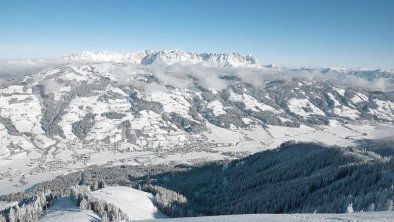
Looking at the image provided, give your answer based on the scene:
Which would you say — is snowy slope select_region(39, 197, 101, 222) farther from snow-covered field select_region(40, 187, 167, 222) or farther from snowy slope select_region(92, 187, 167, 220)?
snowy slope select_region(92, 187, 167, 220)

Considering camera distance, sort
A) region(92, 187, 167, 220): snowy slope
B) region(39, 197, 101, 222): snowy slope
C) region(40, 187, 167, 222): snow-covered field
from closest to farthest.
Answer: region(39, 197, 101, 222): snowy slope, region(40, 187, 167, 222): snow-covered field, region(92, 187, 167, 220): snowy slope

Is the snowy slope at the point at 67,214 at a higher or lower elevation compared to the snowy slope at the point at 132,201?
higher

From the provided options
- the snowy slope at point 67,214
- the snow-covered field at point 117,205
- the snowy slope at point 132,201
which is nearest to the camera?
the snowy slope at point 67,214

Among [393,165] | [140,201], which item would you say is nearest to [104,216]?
[140,201]

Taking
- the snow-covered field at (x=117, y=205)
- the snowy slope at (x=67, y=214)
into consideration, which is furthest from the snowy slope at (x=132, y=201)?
the snowy slope at (x=67, y=214)

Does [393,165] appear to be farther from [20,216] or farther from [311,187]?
[20,216]

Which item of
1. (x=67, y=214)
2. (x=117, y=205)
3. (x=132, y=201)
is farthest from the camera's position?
(x=132, y=201)

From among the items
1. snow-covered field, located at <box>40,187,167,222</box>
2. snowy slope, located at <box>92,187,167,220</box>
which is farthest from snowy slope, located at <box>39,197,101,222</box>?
snowy slope, located at <box>92,187,167,220</box>

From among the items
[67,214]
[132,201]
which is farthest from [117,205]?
[67,214]

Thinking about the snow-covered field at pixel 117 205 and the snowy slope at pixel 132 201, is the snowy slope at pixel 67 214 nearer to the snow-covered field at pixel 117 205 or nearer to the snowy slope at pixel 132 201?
the snow-covered field at pixel 117 205

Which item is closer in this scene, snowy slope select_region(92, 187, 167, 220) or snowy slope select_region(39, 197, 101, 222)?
snowy slope select_region(39, 197, 101, 222)

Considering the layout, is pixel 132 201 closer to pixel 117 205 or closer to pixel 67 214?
pixel 117 205
